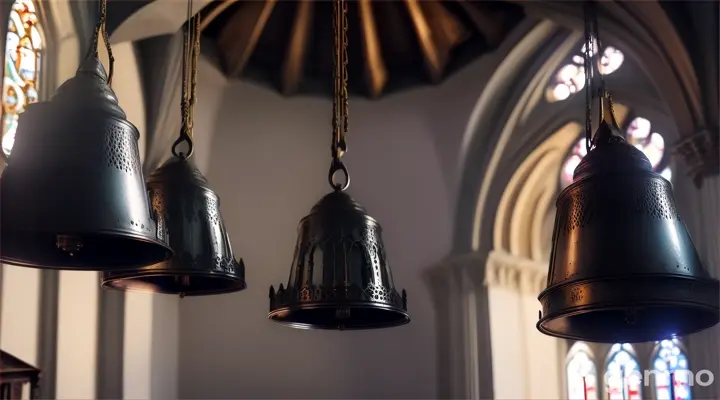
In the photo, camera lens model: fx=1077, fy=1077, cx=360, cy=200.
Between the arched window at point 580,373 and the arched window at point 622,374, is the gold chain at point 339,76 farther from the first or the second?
the arched window at point 580,373

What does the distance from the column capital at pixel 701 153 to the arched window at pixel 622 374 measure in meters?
2.84

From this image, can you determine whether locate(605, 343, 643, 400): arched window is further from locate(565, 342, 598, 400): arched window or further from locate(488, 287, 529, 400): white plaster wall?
locate(488, 287, 529, 400): white plaster wall

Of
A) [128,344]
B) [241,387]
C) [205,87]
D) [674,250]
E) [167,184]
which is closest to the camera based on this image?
[674,250]

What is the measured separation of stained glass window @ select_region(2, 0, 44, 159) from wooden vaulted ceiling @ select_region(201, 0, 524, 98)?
Answer: 169 centimetres

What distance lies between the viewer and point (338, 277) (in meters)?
4.34

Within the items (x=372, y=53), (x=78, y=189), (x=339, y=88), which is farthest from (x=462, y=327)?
(x=78, y=189)

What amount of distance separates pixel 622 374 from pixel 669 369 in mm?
691

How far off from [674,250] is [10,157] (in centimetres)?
223

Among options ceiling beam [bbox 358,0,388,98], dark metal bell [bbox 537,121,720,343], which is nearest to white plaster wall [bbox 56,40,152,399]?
ceiling beam [bbox 358,0,388,98]

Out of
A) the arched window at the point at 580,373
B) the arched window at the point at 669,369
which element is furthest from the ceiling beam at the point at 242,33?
the arched window at the point at 669,369

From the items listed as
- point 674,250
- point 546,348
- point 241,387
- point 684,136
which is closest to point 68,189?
point 674,250

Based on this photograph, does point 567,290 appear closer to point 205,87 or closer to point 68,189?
point 68,189

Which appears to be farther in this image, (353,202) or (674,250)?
(353,202)

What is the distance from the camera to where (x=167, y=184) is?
4.56 metres
